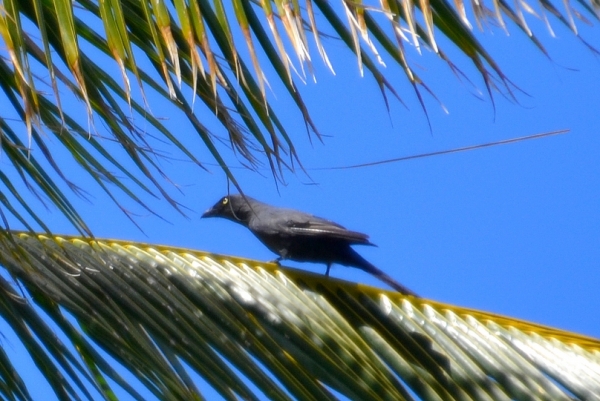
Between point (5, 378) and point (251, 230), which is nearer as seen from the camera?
point (5, 378)

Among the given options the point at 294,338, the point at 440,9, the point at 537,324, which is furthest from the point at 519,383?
the point at 440,9

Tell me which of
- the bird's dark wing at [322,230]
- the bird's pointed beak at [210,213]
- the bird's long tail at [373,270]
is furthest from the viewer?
the bird's pointed beak at [210,213]

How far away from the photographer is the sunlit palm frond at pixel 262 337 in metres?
2.67

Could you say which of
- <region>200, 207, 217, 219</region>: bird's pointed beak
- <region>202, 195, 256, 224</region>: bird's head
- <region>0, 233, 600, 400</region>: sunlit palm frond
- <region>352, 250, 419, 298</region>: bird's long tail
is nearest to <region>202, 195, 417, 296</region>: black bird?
<region>352, 250, 419, 298</region>: bird's long tail

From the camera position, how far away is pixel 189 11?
2012 millimetres

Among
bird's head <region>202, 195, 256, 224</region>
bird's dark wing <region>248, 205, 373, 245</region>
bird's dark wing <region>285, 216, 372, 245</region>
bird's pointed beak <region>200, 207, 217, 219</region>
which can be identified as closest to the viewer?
bird's dark wing <region>285, 216, 372, 245</region>

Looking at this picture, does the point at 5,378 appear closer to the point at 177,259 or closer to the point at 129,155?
the point at 129,155

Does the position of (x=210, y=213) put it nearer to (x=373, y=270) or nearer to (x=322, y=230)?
(x=322, y=230)

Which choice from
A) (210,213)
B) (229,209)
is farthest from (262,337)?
(210,213)

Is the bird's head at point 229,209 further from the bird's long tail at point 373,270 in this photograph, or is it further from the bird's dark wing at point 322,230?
the bird's long tail at point 373,270

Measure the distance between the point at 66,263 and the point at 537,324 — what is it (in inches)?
64.2

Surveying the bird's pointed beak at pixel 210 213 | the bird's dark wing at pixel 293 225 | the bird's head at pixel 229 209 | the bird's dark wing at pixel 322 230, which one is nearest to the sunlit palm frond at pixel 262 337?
the bird's dark wing at pixel 322 230

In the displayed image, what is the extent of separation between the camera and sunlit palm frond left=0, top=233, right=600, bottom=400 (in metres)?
2.67

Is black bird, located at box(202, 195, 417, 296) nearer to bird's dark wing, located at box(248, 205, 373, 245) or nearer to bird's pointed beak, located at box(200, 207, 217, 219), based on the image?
bird's dark wing, located at box(248, 205, 373, 245)
